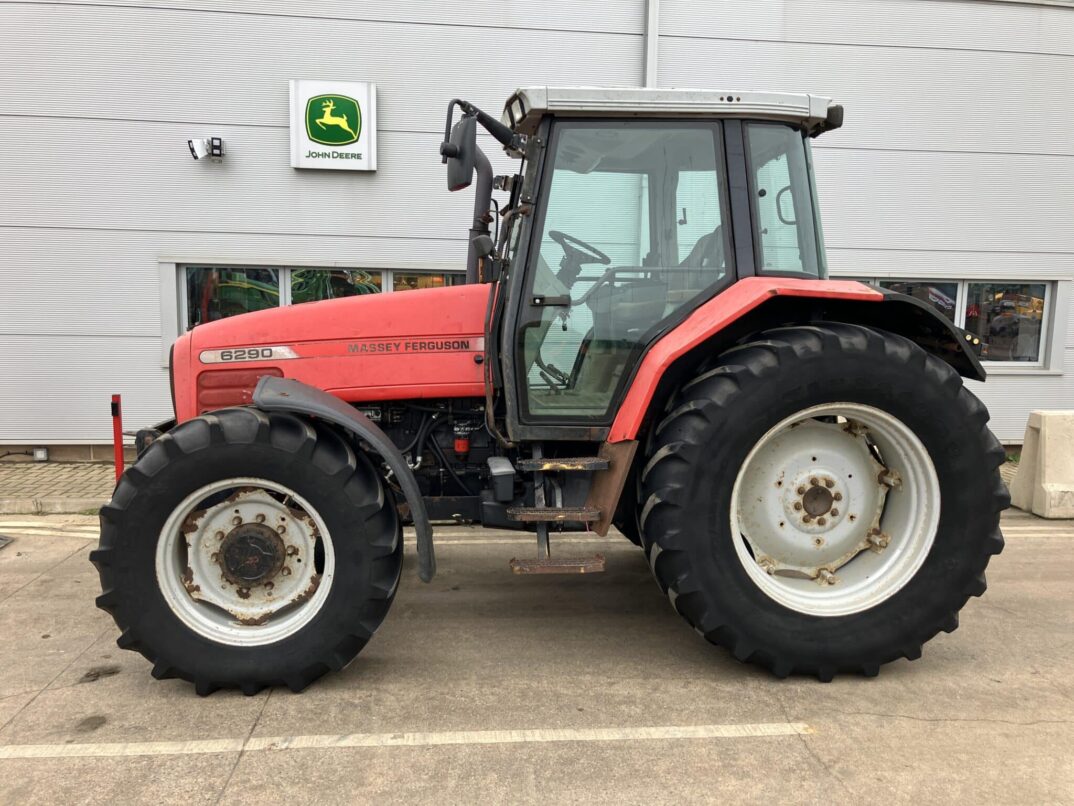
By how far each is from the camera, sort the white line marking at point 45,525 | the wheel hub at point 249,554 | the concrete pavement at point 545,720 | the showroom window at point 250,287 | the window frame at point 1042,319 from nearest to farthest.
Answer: the concrete pavement at point 545,720 → the wheel hub at point 249,554 → the white line marking at point 45,525 → the showroom window at point 250,287 → the window frame at point 1042,319

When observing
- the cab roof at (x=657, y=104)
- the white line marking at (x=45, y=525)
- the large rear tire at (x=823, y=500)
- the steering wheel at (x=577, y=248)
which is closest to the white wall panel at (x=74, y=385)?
the white line marking at (x=45, y=525)

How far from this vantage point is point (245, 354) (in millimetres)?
3354

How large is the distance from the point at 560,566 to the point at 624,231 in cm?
151

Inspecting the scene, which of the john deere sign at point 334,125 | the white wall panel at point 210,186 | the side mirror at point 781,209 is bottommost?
the side mirror at point 781,209

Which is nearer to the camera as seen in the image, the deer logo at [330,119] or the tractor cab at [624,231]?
the tractor cab at [624,231]

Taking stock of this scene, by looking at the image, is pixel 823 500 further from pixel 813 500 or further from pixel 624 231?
pixel 624 231

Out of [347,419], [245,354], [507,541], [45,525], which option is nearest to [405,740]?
[347,419]

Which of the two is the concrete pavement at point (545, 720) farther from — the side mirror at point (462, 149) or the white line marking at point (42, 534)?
the side mirror at point (462, 149)

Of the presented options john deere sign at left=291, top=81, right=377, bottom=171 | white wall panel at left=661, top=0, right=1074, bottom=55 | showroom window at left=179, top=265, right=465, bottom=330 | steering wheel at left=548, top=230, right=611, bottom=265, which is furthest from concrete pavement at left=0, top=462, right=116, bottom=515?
white wall panel at left=661, top=0, right=1074, bottom=55

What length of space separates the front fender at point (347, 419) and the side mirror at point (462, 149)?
3.49ft

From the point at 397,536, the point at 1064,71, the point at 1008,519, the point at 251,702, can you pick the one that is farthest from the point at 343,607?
the point at 1064,71

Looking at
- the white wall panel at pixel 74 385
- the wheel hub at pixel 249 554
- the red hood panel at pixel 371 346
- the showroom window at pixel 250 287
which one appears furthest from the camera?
the showroom window at pixel 250 287

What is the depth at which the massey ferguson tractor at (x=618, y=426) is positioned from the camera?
286 cm

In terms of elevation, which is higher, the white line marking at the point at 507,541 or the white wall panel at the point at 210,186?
the white wall panel at the point at 210,186
